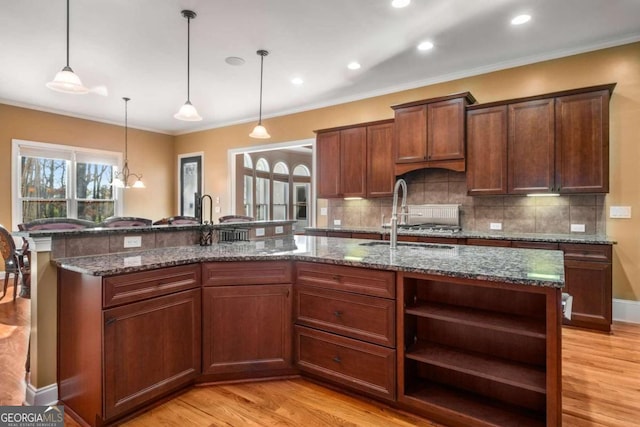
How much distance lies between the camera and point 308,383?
2279mm

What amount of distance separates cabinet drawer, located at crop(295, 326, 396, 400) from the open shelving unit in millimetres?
91

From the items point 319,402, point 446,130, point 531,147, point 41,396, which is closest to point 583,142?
point 531,147

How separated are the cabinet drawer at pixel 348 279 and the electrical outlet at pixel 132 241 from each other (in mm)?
1200

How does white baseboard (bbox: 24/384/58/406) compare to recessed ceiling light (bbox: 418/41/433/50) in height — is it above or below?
below

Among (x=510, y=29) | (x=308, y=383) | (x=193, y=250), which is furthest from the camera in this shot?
(x=510, y=29)

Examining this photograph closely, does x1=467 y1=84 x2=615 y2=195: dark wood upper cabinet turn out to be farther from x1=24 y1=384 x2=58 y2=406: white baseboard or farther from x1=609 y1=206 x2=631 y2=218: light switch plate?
x1=24 y1=384 x2=58 y2=406: white baseboard

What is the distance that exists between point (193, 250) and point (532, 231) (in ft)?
11.9

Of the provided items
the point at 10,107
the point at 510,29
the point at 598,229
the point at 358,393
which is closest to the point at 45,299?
the point at 358,393

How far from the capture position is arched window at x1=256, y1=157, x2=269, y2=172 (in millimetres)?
8641

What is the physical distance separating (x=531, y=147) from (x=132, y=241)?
152 inches

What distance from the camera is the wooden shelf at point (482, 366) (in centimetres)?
161

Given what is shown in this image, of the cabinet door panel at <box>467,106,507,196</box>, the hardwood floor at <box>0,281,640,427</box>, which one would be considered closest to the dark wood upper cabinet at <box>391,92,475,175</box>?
the cabinet door panel at <box>467,106,507,196</box>

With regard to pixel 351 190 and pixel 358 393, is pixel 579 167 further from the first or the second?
pixel 358 393

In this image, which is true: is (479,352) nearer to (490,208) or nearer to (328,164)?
(490,208)
